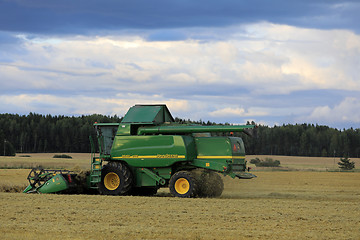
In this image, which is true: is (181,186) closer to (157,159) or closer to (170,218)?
(157,159)

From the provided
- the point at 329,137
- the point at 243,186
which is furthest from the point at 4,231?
the point at 329,137

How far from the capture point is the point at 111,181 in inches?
965

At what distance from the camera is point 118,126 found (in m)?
25.0

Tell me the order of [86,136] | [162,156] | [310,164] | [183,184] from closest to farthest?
[183,184] < [162,156] < [310,164] < [86,136]

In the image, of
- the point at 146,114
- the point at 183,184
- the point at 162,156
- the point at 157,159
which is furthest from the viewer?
the point at 146,114

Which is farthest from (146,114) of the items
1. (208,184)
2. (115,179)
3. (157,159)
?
(208,184)

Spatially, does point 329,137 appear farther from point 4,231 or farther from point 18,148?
point 4,231

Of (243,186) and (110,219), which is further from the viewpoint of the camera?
(243,186)

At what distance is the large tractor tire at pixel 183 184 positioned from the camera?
22609 mm

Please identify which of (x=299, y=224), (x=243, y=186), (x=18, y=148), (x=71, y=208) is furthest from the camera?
(x=18, y=148)

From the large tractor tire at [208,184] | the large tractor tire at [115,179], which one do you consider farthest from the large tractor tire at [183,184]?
the large tractor tire at [115,179]

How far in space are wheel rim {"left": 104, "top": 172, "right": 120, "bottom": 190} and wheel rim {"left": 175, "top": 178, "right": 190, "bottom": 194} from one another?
2977 millimetres

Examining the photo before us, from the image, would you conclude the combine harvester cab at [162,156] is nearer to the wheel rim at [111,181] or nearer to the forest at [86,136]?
the wheel rim at [111,181]

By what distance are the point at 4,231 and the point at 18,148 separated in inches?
4570
